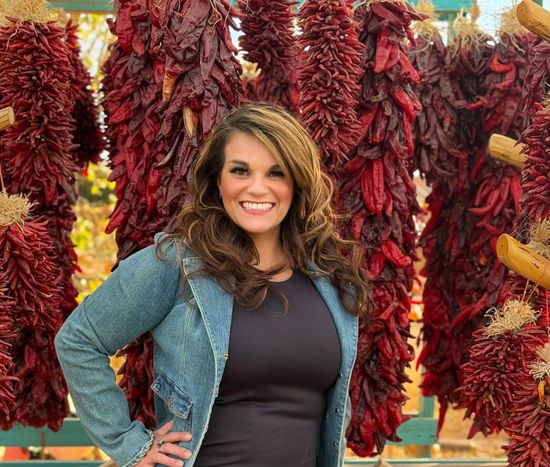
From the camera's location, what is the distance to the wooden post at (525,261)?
5.80 feet

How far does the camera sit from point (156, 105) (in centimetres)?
224

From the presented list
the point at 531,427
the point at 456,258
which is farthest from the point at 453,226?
the point at 531,427

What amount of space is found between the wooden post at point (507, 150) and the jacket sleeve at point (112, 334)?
0.93 meters

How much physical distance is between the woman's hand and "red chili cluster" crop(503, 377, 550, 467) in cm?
75

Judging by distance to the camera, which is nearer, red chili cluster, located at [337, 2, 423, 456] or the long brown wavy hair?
the long brown wavy hair

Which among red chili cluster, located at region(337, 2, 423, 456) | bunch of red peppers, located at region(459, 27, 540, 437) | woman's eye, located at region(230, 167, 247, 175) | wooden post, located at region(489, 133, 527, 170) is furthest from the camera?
bunch of red peppers, located at region(459, 27, 540, 437)

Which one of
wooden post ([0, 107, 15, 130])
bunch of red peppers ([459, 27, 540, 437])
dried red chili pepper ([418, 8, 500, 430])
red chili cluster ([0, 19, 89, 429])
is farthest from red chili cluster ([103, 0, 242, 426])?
bunch of red peppers ([459, 27, 540, 437])

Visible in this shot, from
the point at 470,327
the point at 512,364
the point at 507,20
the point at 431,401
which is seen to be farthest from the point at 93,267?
the point at 512,364

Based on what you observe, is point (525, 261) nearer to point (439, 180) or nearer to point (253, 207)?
point (253, 207)

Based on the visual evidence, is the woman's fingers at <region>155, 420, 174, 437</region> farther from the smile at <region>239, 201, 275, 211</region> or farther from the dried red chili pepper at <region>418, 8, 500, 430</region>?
the dried red chili pepper at <region>418, 8, 500, 430</region>

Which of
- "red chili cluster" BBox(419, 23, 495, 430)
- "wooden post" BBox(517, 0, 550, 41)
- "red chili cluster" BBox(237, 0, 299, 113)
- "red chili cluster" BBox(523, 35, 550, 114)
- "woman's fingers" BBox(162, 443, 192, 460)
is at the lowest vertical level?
"woman's fingers" BBox(162, 443, 192, 460)

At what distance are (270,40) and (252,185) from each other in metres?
0.80

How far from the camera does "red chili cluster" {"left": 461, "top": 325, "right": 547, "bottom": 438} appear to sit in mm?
1823

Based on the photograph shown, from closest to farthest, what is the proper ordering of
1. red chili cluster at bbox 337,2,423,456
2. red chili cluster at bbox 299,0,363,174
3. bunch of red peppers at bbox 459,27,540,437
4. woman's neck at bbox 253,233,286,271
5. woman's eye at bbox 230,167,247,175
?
woman's eye at bbox 230,167,247,175
woman's neck at bbox 253,233,286,271
red chili cluster at bbox 299,0,363,174
red chili cluster at bbox 337,2,423,456
bunch of red peppers at bbox 459,27,540,437
